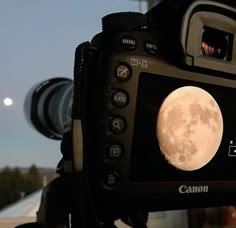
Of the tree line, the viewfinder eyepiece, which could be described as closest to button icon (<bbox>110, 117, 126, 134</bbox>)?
the viewfinder eyepiece

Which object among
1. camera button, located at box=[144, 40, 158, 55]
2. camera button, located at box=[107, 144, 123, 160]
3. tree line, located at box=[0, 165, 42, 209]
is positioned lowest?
tree line, located at box=[0, 165, 42, 209]

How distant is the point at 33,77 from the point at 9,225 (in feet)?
1.93

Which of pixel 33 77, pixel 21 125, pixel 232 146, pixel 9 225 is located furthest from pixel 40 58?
pixel 232 146

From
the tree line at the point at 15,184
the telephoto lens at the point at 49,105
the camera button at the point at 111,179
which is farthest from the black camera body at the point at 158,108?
the tree line at the point at 15,184

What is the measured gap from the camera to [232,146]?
0.50 meters

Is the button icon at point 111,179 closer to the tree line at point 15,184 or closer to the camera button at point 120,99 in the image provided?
the camera button at point 120,99

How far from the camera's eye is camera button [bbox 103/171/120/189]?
43 cm

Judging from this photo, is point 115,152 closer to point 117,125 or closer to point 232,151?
point 117,125

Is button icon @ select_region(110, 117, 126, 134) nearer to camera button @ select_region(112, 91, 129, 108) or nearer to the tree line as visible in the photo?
camera button @ select_region(112, 91, 129, 108)

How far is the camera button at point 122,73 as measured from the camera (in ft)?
Result: 1.42

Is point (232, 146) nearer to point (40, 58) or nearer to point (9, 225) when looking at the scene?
point (9, 225)

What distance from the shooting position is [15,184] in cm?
130

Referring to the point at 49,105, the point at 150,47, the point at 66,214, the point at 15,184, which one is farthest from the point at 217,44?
the point at 15,184

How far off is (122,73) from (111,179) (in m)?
0.10
